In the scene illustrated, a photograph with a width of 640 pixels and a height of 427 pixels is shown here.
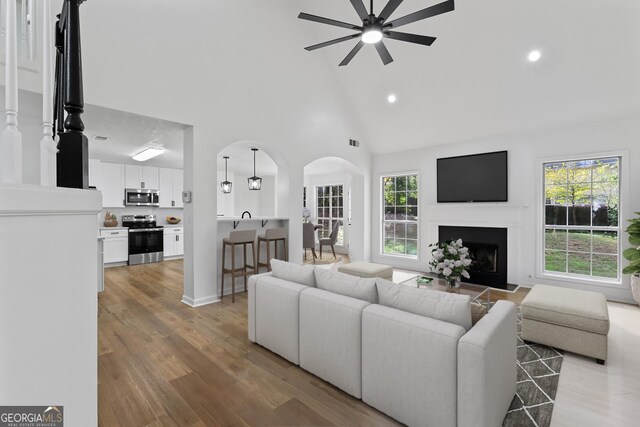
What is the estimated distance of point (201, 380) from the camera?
7.76 feet

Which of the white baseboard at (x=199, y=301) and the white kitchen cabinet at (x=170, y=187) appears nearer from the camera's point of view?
the white baseboard at (x=199, y=301)

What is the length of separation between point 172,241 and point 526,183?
309 inches

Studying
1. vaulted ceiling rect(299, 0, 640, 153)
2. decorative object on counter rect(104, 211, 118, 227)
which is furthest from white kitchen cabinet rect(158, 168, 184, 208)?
vaulted ceiling rect(299, 0, 640, 153)

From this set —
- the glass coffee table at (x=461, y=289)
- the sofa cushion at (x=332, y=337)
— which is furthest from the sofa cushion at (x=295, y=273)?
the glass coffee table at (x=461, y=289)

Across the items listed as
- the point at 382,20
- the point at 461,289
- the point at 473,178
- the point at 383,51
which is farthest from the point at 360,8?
the point at 473,178

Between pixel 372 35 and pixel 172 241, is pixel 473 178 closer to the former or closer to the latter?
pixel 372 35

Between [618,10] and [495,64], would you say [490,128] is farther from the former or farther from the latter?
[618,10]

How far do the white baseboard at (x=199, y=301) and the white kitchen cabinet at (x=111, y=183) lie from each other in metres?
4.14

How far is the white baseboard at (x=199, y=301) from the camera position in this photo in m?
4.10

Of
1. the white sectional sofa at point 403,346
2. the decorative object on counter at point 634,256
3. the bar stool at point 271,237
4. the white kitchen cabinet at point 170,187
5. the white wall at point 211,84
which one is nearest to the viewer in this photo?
the white sectional sofa at point 403,346

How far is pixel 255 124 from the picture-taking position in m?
4.77

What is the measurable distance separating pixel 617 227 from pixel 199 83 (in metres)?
6.34

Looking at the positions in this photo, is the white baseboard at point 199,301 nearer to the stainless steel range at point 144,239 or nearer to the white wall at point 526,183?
the stainless steel range at point 144,239

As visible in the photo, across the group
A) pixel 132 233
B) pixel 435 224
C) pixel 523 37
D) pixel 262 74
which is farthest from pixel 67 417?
pixel 132 233
